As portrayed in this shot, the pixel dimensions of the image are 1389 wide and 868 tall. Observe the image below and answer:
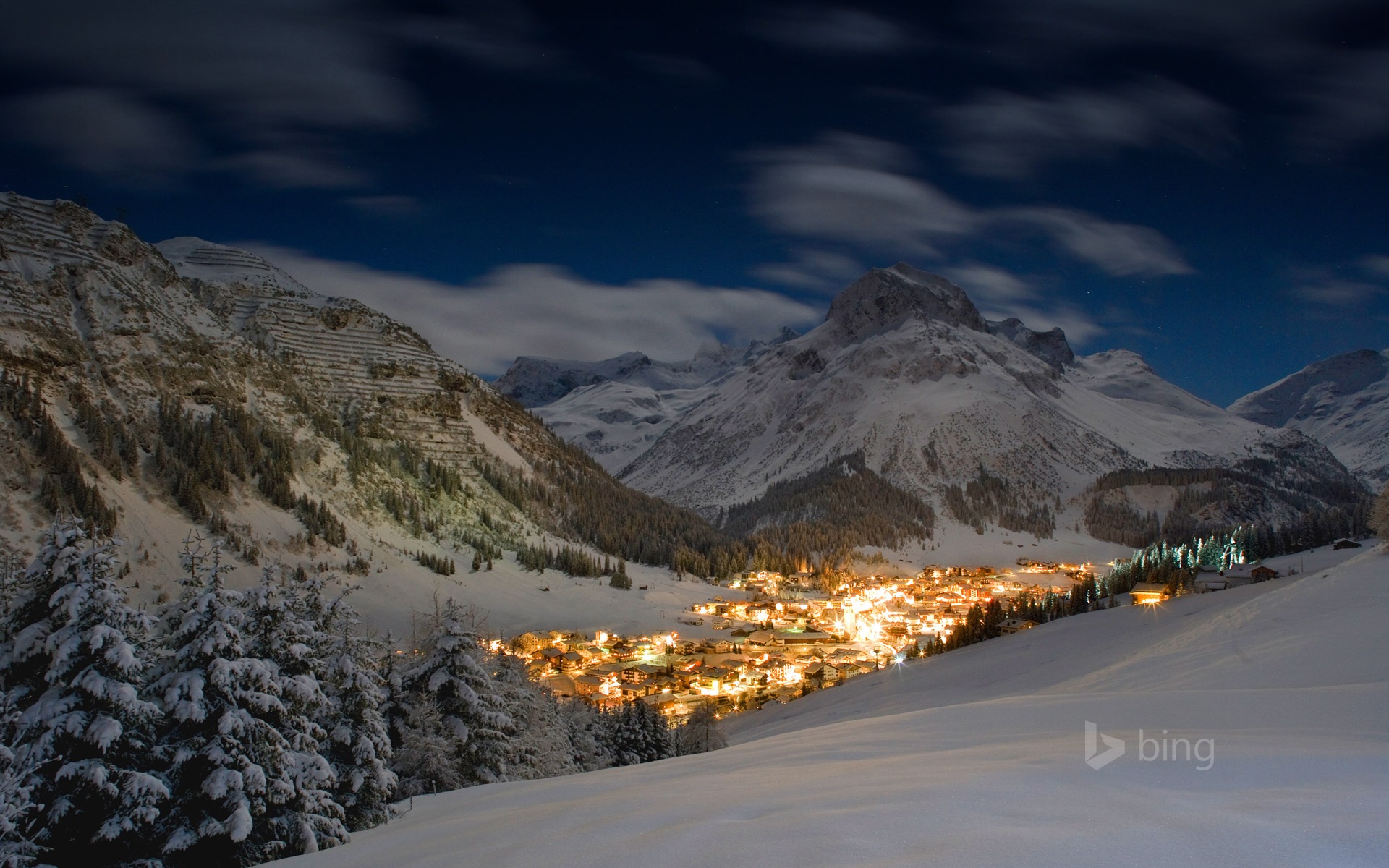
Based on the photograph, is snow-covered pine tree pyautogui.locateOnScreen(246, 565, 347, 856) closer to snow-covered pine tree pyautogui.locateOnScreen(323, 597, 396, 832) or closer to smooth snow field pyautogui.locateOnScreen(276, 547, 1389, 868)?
snow-covered pine tree pyautogui.locateOnScreen(323, 597, 396, 832)

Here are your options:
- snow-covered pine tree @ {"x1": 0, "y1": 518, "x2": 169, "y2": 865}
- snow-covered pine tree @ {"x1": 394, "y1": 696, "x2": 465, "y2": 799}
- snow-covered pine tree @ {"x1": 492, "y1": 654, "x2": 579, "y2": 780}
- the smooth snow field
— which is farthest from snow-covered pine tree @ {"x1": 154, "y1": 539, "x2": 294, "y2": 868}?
snow-covered pine tree @ {"x1": 492, "y1": 654, "x2": 579, "y2": 780}

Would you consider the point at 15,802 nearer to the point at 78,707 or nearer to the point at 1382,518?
the point at 78,707

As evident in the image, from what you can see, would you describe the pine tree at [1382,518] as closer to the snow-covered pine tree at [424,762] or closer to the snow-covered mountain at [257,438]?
the snow-covered pine tree at [424,762]

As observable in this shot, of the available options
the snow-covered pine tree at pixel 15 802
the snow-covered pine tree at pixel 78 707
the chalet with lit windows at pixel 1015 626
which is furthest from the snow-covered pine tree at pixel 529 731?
the chalet with lit windows at pixel 1015 626

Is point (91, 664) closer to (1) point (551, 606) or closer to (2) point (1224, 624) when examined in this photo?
(2) point (1224, 624)

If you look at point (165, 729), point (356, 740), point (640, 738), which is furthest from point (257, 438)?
point (165, 729)

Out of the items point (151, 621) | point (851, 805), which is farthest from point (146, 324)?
point (851, 805)
